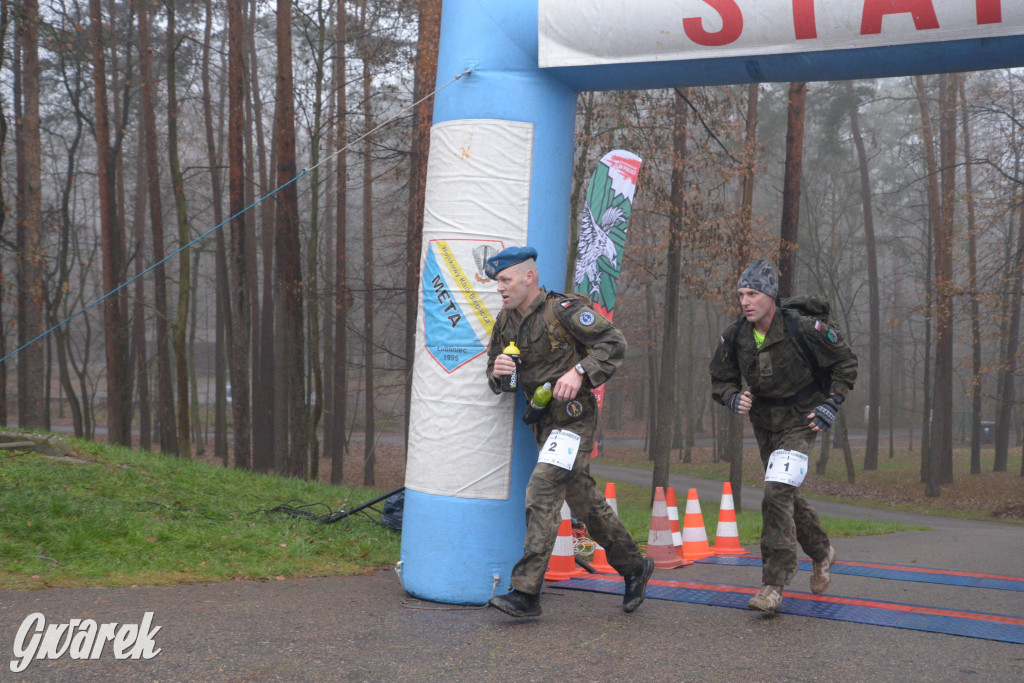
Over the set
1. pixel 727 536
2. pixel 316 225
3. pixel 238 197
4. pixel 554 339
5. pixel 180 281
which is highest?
pixel 316 225

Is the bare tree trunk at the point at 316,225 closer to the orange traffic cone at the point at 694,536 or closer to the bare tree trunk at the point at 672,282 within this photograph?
the bare tree trunk at the point at 672,282

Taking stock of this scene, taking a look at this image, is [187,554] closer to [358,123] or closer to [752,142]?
[752,142]

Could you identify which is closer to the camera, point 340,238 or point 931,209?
point 340,238

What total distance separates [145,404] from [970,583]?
2472 cm

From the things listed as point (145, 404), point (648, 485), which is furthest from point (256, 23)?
point (648, 485)

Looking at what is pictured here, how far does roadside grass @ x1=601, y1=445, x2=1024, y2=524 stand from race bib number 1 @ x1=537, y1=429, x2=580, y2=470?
1669 centimetres

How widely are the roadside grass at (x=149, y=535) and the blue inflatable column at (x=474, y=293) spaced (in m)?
1.32

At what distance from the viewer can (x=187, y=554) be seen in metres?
6.01

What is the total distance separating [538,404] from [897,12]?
9.33 feet

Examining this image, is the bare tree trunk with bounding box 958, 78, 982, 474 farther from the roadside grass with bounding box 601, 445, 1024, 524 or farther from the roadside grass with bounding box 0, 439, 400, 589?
the roadside grass with bounding box 0, 439, 400, 589

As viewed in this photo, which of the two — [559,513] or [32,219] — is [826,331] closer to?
[559,513]

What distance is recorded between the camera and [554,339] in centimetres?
481

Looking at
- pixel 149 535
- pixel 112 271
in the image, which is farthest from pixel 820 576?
pixel 112 271

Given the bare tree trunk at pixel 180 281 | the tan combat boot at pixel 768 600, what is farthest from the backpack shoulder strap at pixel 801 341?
the bare tree trunk at pixel 180 281
